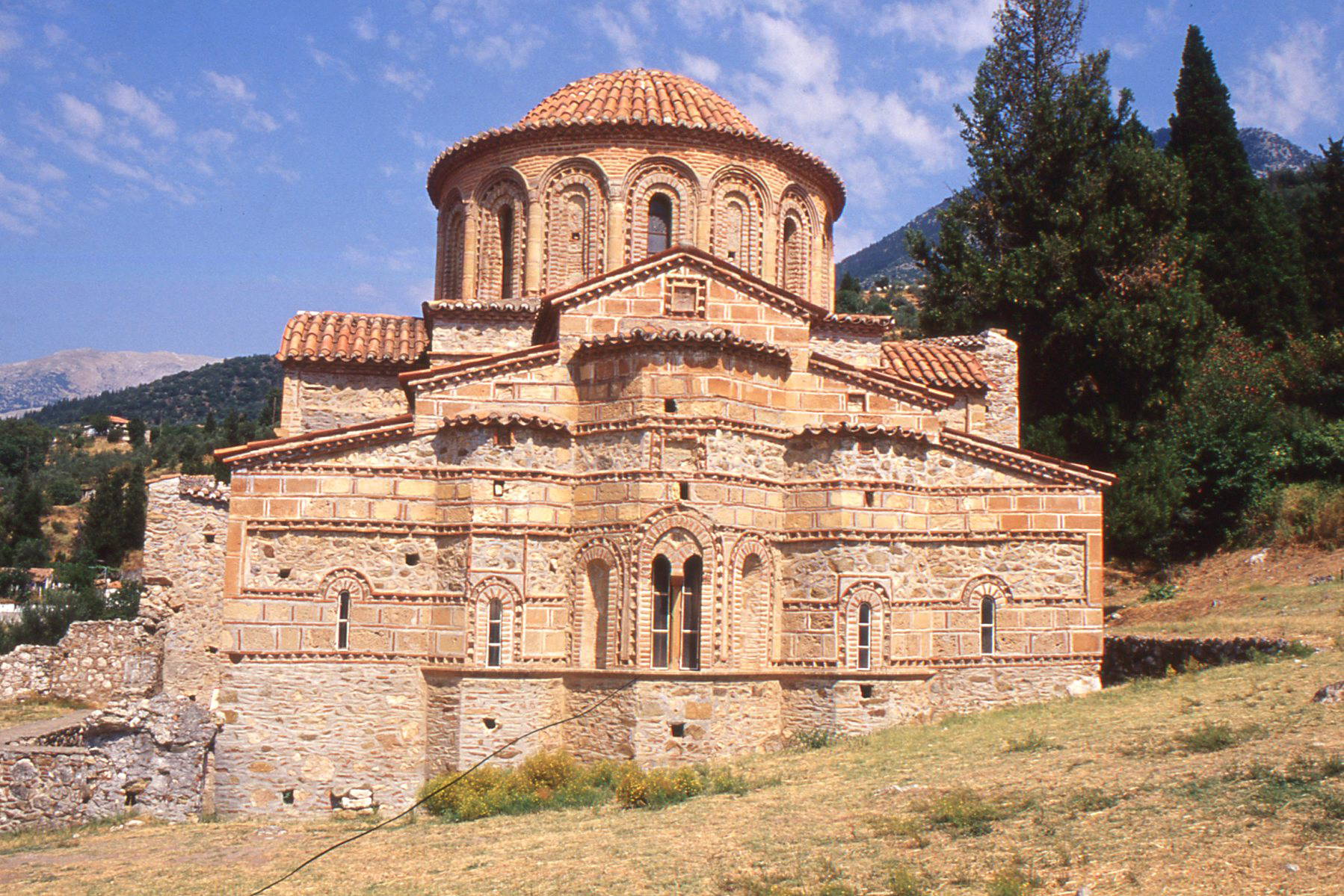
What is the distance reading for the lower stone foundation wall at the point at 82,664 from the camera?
2205cm

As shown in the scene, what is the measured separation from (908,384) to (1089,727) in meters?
4.97

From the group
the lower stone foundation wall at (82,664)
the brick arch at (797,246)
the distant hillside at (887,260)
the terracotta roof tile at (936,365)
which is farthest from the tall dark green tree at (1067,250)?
the distant hillside at (887,260)

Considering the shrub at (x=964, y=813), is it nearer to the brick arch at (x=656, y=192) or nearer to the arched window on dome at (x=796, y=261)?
the brick arch at (x=656, y=192)

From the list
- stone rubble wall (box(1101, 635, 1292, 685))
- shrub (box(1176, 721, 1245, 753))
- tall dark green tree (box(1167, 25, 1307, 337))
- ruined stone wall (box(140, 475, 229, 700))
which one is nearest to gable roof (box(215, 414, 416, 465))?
ruined stone wall (box(140, 475, 229, 700))

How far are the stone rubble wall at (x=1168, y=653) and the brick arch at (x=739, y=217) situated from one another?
7722 millimetres

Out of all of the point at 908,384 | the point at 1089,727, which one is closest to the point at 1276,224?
the point at 908,384

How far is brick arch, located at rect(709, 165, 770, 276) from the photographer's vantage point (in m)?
17.8

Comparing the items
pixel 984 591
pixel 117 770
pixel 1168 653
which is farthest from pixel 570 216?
pixel 1168 653

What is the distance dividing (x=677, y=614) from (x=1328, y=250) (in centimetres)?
2740

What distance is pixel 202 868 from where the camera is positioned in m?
10.6

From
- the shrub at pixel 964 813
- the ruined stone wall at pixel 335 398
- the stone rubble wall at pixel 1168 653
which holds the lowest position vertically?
the shrub at pixel 964 813

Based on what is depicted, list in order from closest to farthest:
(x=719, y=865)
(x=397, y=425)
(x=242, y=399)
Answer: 1. (x=719, y=865)
2. (x=397, y=425)
3. (x=242, y=399)

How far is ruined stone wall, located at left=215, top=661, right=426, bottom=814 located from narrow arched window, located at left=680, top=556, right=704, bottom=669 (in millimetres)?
3140

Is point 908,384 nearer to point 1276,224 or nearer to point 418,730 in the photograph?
point 418,730
